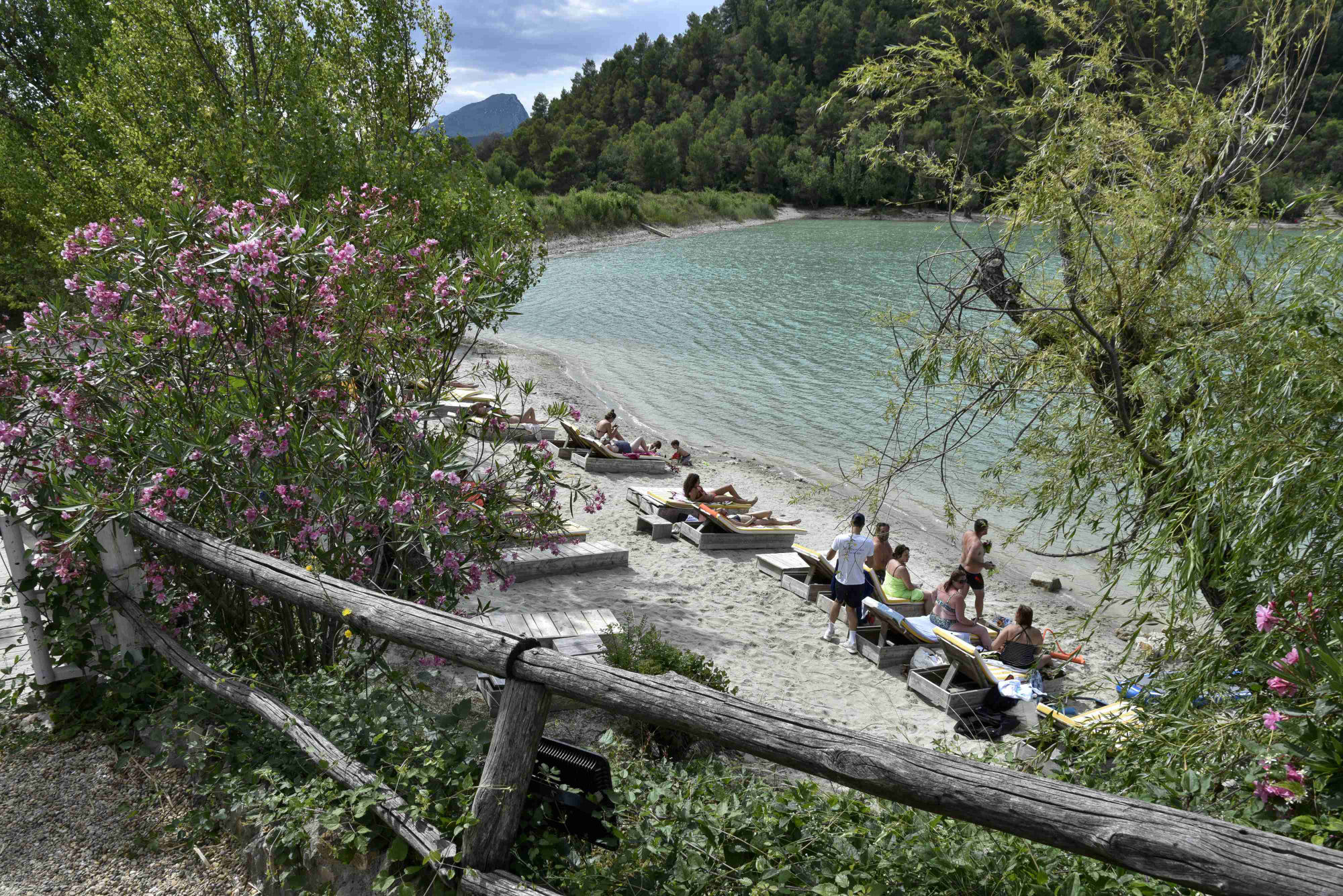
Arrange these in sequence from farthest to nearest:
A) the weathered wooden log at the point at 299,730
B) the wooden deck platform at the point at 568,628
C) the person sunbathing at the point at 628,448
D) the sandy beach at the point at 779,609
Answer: the person sunbathing at the point at 628,448 < the sandy beach at the point at 779,609 < the wooden deck platform at the point at 568,628 < the weathered wooden log at the point at 299,730

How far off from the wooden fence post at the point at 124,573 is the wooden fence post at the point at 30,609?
330 millimetres

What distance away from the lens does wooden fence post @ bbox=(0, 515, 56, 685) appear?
154 inches

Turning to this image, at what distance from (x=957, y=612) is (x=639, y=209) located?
213 ft

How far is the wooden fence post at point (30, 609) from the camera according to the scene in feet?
12.9

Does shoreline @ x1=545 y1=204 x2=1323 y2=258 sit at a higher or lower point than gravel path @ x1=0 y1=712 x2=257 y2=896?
higher

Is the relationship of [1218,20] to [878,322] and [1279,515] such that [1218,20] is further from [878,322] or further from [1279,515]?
[1279,515]

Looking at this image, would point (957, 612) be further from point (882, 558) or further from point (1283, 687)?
point (1283, 687)

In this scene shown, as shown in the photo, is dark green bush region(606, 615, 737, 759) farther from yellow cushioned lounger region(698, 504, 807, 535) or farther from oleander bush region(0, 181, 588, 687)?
yellow cushioned lounger region(698, 504, 807, 535)

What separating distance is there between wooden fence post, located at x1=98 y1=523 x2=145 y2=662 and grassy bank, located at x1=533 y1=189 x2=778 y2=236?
154 ft

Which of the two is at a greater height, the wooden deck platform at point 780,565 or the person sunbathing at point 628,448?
the person sunbathing at point 628,448

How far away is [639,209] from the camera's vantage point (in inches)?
2751

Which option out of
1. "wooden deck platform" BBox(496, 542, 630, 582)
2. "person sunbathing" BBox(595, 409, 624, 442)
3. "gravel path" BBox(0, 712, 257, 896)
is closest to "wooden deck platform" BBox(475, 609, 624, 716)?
"wooden deck platform" BBox(496, 542, 630, 582)

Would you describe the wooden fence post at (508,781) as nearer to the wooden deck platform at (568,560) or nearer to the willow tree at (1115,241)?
the willow tree at (1115,241)

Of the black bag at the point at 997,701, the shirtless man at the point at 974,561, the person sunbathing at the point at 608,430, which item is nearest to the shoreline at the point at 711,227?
the person sunbathing at the point at 608,430
